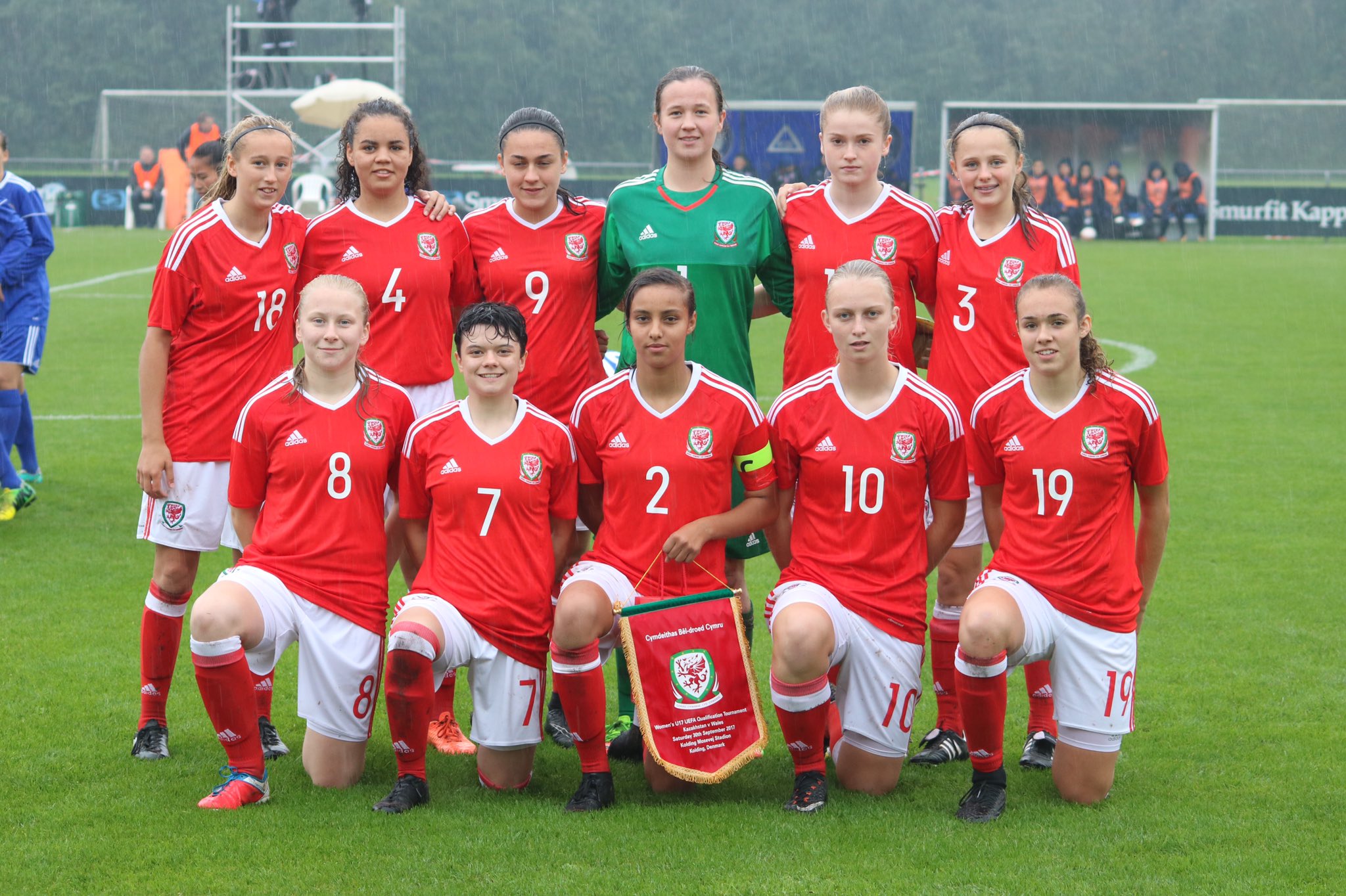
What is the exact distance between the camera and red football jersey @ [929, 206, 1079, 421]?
4262 mm

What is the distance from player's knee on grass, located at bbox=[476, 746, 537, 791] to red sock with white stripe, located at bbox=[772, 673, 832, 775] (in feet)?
2.37

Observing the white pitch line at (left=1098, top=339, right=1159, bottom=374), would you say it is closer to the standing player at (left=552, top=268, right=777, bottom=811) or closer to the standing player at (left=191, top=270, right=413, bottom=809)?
the standing player at (left=552, top=268, right=777, bottom=811)

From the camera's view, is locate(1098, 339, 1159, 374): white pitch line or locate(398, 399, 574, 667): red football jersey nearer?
locate(398, 399, 574, 667): red football jersey

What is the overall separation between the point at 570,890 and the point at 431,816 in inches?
23.5

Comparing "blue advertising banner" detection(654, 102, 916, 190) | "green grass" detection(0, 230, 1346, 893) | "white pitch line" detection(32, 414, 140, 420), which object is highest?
"blue advertising banner" detection(654, 102, 916, 190)

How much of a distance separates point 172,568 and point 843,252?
224 centimetres

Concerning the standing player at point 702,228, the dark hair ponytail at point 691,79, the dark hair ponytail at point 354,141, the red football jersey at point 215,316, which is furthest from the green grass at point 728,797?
the dark hair ponytail at point 691,79

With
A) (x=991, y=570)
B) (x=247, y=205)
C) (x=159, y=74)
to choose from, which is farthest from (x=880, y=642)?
(x=159, y=74)

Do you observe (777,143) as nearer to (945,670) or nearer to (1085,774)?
(945,670)

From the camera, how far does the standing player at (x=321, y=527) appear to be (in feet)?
12.7

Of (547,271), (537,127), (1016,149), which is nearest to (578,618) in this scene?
(547,271)

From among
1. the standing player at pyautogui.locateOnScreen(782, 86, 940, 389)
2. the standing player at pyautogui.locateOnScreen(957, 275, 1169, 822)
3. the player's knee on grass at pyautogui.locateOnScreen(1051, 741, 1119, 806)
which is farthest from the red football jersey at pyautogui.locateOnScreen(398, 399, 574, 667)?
the player's knee on grass at pyautogui.locateOnScreen(1051, 741, 1119, 806)

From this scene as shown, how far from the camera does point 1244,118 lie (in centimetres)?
3959

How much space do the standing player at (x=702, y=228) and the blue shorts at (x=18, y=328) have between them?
4214 millimetres
